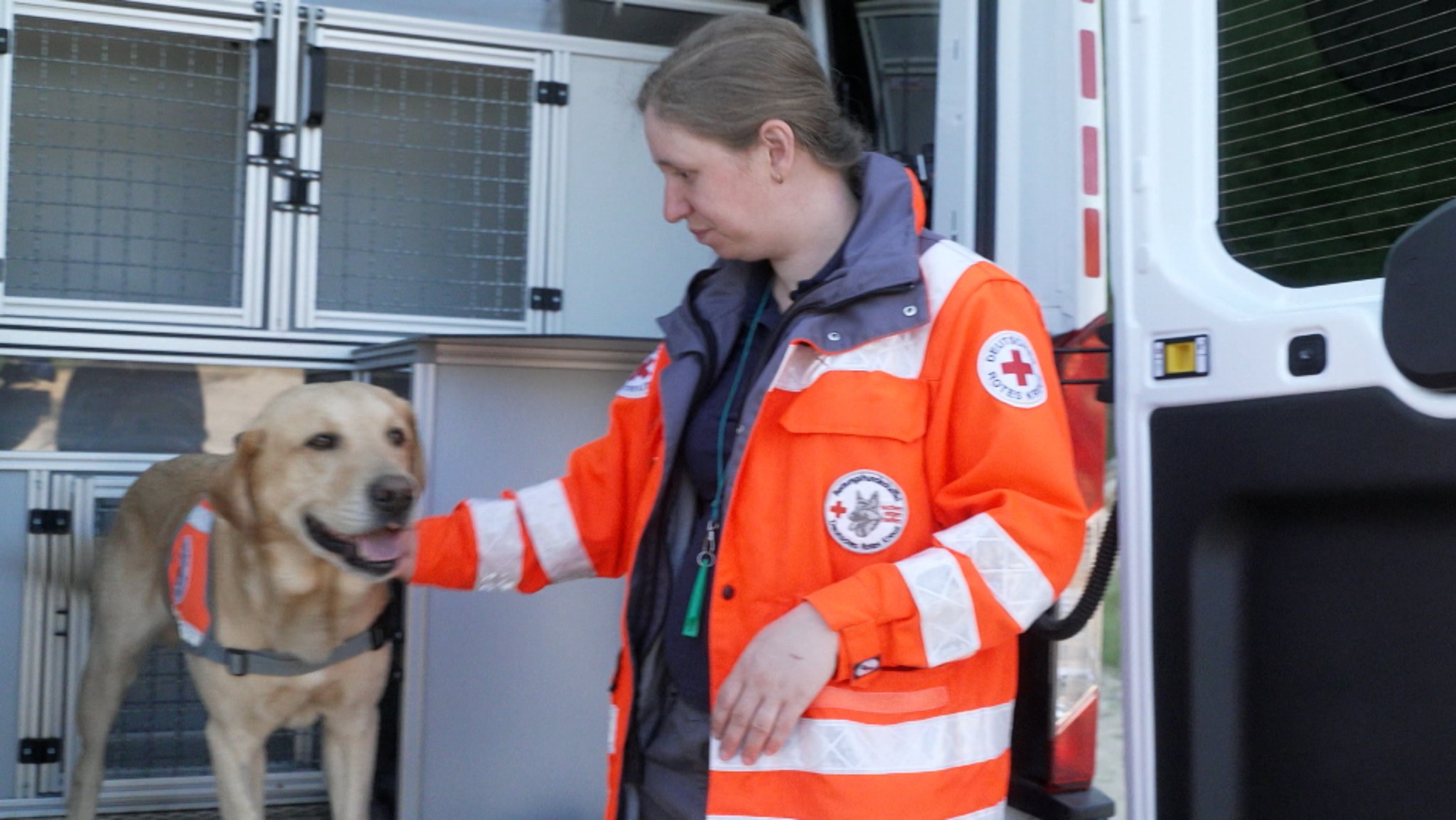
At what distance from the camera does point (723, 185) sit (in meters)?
1.60

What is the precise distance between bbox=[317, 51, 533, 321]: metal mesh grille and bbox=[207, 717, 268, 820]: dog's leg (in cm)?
127

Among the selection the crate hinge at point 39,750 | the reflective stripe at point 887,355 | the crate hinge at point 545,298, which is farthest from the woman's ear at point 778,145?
the crate hinge at point 39,750

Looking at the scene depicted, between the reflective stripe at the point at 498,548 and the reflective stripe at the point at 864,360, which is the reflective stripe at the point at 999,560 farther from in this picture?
the reflective stripe at the point at 498,548

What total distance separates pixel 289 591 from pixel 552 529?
92cm

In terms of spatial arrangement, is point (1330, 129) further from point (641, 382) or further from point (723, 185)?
point (641, 382)

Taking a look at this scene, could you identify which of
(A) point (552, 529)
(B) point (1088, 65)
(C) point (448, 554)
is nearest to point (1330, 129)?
(B) point (1088, 65)

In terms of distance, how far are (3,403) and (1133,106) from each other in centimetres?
269

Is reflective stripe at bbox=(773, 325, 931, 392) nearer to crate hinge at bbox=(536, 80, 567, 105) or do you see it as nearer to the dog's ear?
the dog's ear

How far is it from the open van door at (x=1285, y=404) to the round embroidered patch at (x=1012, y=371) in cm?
16

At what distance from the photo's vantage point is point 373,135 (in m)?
3.70

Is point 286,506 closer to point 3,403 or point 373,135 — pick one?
point 3,403

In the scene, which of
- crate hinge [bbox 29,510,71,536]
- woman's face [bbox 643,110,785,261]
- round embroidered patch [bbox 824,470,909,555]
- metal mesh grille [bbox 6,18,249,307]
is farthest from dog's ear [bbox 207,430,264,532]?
round embroidered patch [bbox 824,470,909,555]

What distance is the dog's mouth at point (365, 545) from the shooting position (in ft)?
7.07

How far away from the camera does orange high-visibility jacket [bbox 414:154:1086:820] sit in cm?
135
